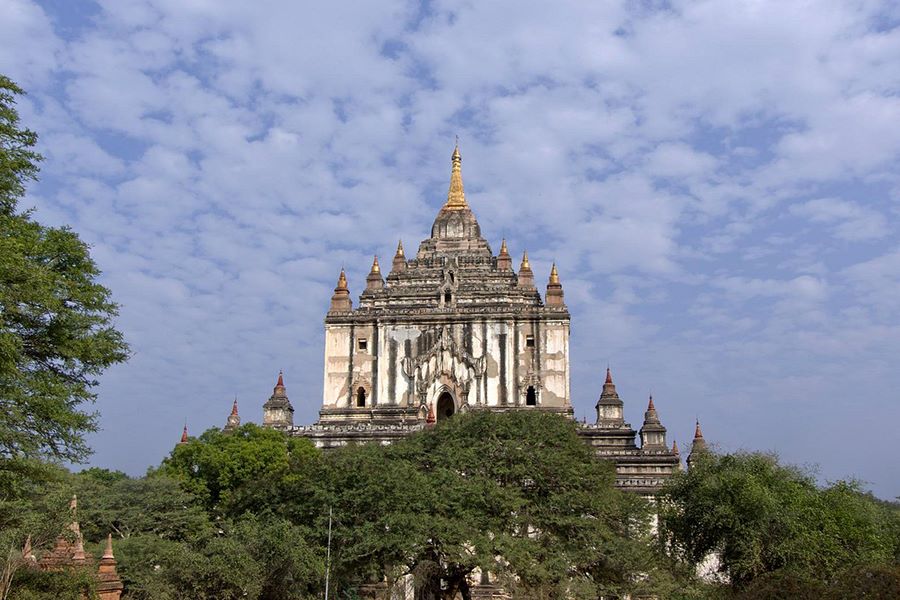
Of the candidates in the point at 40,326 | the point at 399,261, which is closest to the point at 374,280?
the point at 399,261

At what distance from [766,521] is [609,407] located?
1061 inches

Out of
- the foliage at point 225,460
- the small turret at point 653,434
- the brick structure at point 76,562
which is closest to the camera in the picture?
the brick structure at point 76,562

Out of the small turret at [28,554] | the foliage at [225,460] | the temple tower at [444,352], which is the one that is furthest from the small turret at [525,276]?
the small turret at [28,554]

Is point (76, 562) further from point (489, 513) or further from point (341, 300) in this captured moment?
point (341, 300)

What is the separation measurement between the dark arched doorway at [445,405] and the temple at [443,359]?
0.21 ft

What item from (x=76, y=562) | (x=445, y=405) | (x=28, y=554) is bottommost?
(x=76, y=562)

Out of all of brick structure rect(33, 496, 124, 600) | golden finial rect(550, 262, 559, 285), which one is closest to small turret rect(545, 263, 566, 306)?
golden finial rect(550, 262, 559, 285)

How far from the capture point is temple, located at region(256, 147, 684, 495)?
6225 cm

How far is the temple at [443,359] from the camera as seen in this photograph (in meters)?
62.2

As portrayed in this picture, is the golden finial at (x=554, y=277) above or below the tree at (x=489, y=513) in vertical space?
above

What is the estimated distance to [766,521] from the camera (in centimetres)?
3481

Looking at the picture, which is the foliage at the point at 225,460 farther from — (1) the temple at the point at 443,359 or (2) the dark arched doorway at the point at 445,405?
(2) the dark arched doorway at the point at 445,405

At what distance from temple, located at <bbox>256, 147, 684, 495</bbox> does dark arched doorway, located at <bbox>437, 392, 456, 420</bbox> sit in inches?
2.6

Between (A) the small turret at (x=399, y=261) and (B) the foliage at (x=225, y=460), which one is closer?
(B) the foliage at (x=225, y=460)
